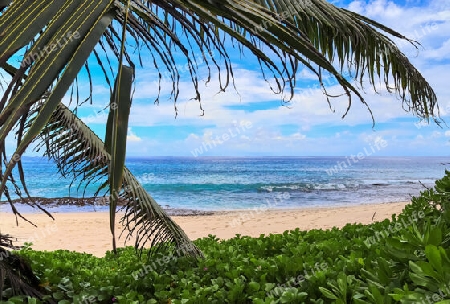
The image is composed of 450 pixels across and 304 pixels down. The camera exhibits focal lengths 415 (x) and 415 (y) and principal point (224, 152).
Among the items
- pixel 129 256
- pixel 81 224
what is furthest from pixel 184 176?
pixel 129 256

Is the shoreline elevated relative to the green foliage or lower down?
lower down

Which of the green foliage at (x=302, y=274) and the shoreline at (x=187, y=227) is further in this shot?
the shoreline at (x=187, y=227)

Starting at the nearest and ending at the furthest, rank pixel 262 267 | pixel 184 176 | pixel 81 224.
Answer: pixel 262 267 < pixel 81 224 < pixel 184 176

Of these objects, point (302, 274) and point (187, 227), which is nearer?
point (302, 274)

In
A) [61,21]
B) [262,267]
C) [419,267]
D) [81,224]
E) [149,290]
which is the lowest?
[81,224]

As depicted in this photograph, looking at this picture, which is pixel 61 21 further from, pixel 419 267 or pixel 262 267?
pixel 262 267

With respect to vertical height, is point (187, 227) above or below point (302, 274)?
below

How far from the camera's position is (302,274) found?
2326 mm

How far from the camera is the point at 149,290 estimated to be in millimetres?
2732

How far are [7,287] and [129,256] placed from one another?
9.24 ft

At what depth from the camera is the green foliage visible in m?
1.31

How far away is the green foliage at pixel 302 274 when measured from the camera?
1310mm

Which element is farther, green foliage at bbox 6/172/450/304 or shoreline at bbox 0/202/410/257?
shoreline at bbox 0/202/410/257

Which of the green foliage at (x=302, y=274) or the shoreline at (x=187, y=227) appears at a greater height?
the green foliage at (x=302, y=274)
